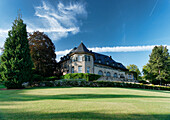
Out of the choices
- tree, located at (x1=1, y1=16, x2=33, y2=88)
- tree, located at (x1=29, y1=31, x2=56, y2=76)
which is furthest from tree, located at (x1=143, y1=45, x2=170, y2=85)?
tree, located at (x1=1, y1=16, x2=33, y2=88)

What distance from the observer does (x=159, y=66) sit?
34625 mm

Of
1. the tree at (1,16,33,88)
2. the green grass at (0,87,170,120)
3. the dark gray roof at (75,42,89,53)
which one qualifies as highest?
the dark gray roof at (75,42,89,53)

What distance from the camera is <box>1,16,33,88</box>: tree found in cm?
1362

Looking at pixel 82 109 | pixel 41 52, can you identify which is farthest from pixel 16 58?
pixel 82 109

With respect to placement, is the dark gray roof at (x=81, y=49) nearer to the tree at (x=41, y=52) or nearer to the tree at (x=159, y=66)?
the tree at (x=41, y=52)

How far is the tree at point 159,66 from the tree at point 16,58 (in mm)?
39207

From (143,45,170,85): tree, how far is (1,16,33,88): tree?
129 ft

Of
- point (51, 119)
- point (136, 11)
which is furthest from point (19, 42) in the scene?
point (136, 11)

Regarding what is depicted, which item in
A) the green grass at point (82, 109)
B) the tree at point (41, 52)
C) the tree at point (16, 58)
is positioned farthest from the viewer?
the tree at point (41, 52)

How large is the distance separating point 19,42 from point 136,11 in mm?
20816

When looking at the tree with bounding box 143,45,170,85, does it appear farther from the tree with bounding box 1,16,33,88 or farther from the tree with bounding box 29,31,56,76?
the tree with bounding box 1,16,33,88

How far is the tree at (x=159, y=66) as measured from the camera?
1310 inches

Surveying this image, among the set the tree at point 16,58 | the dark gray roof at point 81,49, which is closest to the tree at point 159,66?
the dark gray roof at point 81,49

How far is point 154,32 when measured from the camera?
19719 mm
